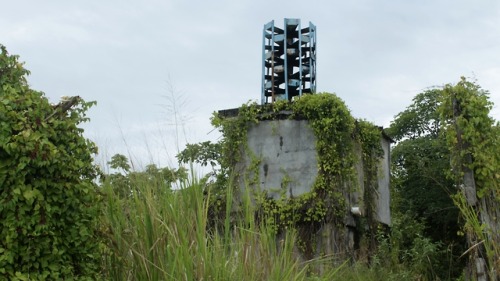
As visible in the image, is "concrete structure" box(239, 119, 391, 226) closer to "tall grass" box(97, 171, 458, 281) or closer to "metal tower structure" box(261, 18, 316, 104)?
"metal tower structure" box(261, 18, 316, 104)

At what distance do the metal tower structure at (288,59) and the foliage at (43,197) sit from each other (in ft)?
37.9

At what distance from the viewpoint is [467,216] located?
24.5ft

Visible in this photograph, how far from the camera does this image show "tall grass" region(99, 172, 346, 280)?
13.5 ft

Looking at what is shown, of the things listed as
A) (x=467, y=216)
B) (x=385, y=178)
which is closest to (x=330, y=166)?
(x=385, y=178)

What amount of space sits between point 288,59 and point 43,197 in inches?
488

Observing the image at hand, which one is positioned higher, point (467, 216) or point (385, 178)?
point (385, 178)

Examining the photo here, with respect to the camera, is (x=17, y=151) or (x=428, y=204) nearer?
(x=17, y=151)

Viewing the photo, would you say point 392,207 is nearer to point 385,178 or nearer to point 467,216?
point 385,178

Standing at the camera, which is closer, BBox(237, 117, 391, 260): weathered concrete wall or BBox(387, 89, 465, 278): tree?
BBox(237, 117, 391, 260): weathered concrete wall

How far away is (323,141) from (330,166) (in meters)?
0.52

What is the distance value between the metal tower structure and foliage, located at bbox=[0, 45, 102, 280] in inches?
455

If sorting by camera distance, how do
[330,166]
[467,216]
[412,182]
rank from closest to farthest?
[467,216] < [330,166] < [412,182]

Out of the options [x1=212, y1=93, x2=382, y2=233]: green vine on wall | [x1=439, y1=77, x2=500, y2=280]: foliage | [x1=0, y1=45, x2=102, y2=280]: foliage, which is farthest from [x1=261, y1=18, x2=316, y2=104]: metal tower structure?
[x1=0, y1=45, x2=102, y2=280]: foliage

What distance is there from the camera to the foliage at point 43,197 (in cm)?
388
